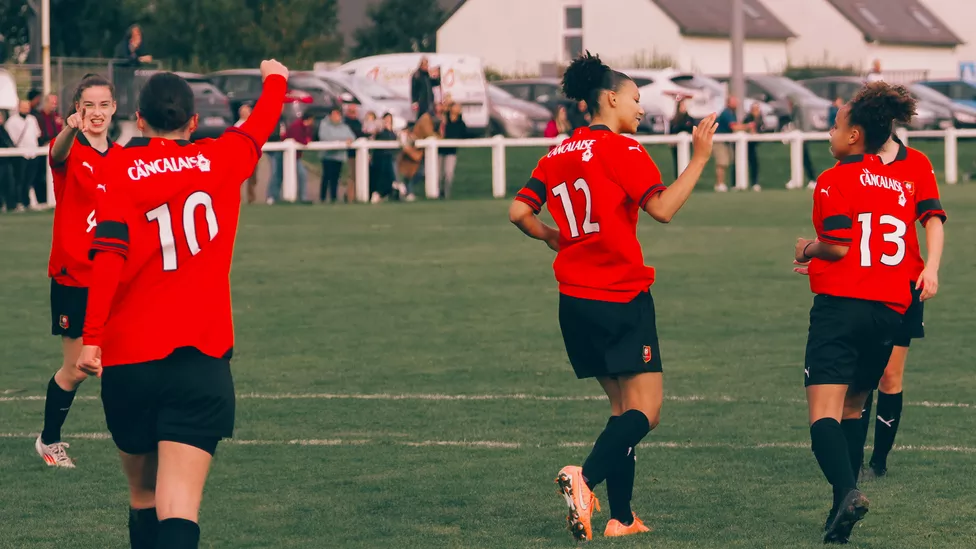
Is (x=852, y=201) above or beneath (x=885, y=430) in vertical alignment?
above

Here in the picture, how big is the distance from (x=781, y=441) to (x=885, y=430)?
916mm

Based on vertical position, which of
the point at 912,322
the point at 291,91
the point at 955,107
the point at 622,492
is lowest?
the point at 622,492

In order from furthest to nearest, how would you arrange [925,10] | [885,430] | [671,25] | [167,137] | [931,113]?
1. [925,10]
2. [671,25]
3. [931,113]
4. [885,430]
5. [167,137]

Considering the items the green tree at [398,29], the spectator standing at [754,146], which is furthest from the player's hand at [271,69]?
the green tree at [398,29]

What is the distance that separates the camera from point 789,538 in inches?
263

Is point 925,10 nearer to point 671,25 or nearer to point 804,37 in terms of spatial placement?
point 804,37

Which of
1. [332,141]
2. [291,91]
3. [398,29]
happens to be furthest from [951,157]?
[398,29]

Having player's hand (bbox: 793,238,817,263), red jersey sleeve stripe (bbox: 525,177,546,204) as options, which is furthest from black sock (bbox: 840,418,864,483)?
red jersey sleeve stripe (bbox: 525,177,546,204)

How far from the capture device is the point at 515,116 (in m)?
40.6

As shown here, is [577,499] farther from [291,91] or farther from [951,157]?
[291,91]

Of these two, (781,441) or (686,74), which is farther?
(686,74)

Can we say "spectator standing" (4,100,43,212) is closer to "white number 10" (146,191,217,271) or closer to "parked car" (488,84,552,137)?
"parked car" (488,84,552,137)

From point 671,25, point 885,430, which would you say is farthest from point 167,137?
point 671,25

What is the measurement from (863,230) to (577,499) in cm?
148
